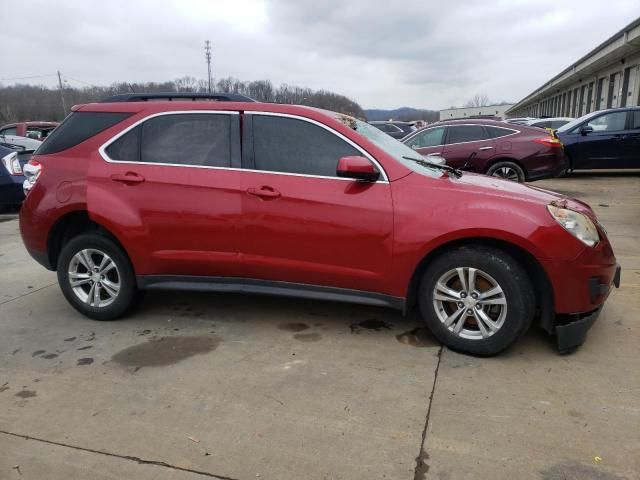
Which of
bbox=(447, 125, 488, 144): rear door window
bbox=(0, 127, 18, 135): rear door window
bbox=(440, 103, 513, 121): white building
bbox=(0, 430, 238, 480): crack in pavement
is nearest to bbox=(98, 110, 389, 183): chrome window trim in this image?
bbox=(0, 430, 238, 480): crack in pavement

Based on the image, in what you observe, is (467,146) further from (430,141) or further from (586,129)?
(586,129)

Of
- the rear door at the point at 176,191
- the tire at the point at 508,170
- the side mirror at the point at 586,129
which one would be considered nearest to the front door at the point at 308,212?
the rear door at the point at 176,191

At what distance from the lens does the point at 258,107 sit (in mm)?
3820

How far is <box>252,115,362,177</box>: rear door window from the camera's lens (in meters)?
3.59

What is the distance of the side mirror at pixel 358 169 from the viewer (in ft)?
11.0

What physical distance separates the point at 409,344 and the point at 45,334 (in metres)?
2.82

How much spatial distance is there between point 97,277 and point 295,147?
195 cm

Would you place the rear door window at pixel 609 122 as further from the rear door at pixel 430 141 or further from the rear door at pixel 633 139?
the rear door at pixel 430 141

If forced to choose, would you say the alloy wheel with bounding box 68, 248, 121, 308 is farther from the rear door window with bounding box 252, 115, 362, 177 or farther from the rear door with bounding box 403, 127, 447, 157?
the rear door with bounding box 403, 127, 447, 157

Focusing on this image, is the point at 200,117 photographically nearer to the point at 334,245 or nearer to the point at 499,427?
the point at 334,245

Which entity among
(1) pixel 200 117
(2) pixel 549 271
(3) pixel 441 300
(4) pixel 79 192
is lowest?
(3) pixel 441 300

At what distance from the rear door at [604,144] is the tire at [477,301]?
401 inches

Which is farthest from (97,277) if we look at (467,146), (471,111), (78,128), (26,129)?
(471,111)


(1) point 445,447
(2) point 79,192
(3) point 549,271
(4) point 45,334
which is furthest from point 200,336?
(3) point 549,271
